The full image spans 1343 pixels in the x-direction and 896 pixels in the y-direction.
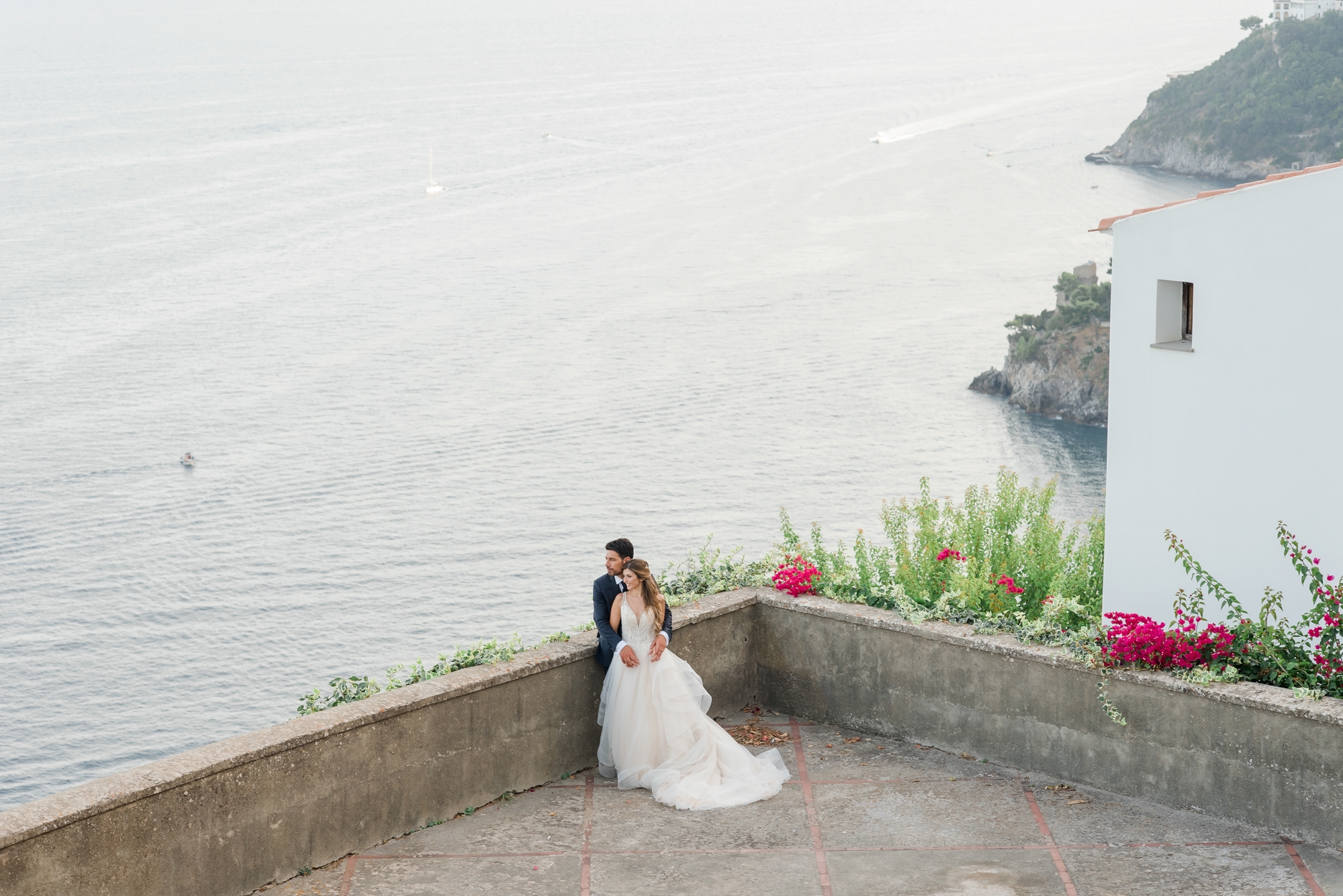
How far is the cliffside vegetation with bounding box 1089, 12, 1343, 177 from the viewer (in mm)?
121812

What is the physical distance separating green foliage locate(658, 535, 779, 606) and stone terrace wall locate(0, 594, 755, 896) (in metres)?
0.54

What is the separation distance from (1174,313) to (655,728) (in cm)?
434

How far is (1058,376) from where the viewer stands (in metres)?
94.6

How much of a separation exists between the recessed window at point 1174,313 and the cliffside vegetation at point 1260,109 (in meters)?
121

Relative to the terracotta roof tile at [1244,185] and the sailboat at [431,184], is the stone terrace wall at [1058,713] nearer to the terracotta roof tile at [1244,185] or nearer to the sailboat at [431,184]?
the terracotta roof tile at [1244,185]

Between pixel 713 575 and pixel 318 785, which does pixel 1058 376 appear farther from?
pixel 318 785

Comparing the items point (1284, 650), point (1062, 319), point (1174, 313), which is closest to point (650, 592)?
point (1284, 650)

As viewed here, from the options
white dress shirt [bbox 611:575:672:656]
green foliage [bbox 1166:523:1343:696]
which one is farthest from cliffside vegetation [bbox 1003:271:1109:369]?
white dress shirt [bbox 611:575:672:656]

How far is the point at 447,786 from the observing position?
641 centimetres

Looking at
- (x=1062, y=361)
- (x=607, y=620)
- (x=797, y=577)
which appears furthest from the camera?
(x=1062, y=361)

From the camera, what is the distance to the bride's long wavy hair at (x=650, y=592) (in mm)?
6863

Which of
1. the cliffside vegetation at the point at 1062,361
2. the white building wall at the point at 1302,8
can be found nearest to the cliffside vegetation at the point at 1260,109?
the white building wall at the point at 1302,8

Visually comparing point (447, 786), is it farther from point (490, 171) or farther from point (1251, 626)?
point (490, 171)

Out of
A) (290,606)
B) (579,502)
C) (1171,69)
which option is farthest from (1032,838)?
(1171,69)
